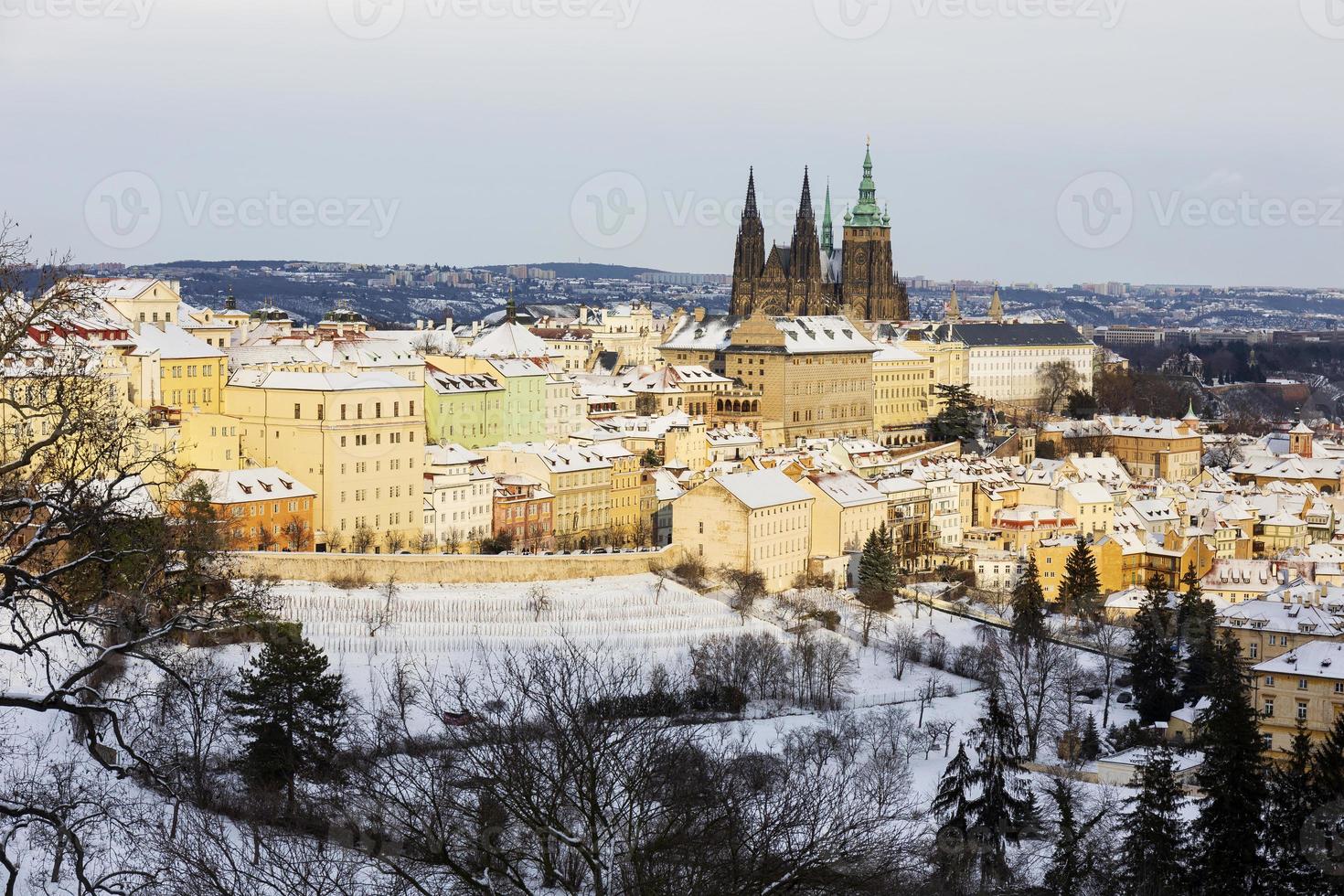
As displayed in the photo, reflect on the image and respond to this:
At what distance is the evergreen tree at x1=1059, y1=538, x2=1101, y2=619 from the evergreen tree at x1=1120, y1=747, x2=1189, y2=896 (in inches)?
856

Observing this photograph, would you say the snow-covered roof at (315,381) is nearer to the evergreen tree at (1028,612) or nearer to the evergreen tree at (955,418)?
the evergreen tree at (1028,612)

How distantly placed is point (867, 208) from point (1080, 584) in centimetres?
5772

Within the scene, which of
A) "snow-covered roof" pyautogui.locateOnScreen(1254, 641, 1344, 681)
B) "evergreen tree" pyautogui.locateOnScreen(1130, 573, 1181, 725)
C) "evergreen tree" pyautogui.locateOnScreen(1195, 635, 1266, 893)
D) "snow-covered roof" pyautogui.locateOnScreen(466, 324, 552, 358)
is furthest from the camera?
"snow-covered roof" pyautogui.locateOnScreen(466, 324, 552, 358)

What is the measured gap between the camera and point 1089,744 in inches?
1446

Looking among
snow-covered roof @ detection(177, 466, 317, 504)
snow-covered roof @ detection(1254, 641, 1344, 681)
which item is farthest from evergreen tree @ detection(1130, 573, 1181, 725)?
snow-covered roof @ detection(177, 466, 317, 504)

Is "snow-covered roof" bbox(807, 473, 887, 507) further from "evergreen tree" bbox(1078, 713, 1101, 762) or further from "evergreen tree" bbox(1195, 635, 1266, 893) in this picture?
"evergreen tree" bbox(1195, 635, 1266, 893)

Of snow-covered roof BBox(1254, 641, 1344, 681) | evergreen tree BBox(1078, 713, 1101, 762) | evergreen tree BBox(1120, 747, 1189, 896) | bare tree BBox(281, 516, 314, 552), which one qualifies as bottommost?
evergreen tree BBox(1078, 713, 1101, 762)

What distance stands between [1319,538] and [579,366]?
47477 mm

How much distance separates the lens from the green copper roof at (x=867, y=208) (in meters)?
106

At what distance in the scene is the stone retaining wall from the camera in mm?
43438

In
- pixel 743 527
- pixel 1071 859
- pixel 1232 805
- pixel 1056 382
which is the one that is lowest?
pixel 1071 859

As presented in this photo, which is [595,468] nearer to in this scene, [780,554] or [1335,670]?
[780,554]

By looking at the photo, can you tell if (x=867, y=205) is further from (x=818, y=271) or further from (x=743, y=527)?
(x=743, y=527)

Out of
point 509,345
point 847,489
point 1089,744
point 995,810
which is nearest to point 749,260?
point 509,345
